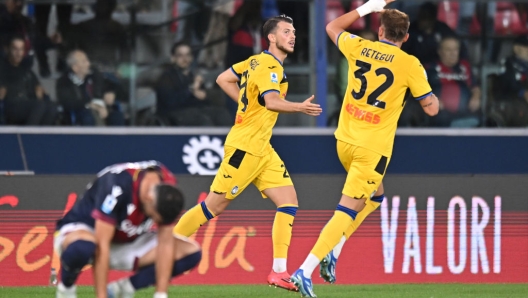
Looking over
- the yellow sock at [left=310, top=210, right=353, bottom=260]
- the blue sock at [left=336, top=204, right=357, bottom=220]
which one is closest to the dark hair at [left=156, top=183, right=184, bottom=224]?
the yellow sock at [left=310, top=210, right=353, bottom=260]

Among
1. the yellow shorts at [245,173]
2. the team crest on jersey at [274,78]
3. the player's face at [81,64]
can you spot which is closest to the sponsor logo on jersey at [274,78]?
the team crest on jersey at [274,78]

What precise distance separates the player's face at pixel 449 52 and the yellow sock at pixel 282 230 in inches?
233

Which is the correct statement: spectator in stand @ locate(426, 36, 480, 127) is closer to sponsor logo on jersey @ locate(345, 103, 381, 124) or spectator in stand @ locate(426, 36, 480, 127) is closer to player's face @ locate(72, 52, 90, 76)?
player's face @ locate(72, 52, 90, 76)

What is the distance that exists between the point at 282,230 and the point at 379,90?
1.22 m

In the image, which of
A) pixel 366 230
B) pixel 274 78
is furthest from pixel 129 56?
pixel 274 78

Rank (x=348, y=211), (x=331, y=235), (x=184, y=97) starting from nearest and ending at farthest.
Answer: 1. (x=331, y=235)
2. (x=348, y=211)
3. (x=184, y=97)

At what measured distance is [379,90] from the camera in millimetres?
7520

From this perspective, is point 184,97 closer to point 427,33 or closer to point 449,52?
point 427,33

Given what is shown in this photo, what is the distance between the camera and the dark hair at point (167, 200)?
17.7 feet

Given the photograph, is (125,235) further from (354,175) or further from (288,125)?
(288,125)

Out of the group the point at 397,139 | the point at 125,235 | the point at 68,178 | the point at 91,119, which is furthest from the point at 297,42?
the point at 125,235

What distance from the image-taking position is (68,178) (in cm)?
873

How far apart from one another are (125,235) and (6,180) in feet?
9.87

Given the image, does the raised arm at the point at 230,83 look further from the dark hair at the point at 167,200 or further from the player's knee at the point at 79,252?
the dark hair at the point at 167,200
